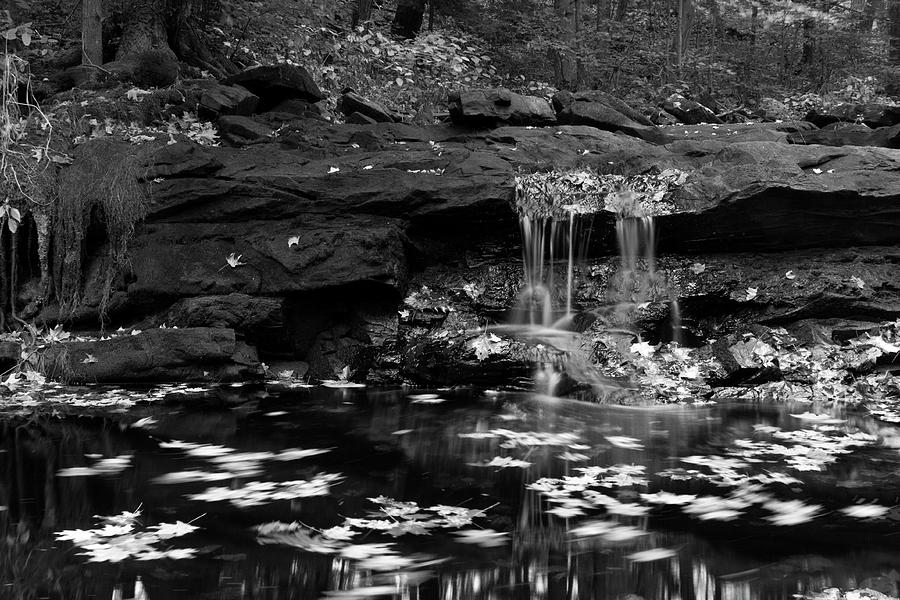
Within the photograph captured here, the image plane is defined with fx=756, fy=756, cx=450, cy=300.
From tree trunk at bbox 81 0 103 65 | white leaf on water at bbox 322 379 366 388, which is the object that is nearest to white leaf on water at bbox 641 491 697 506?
white leaf on water at bbox 322 379 366 388

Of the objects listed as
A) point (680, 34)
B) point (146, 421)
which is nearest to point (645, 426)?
point (146, 421)

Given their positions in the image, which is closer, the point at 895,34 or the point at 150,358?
the point at 150,358

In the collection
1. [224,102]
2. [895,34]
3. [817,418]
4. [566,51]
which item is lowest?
[817,418]

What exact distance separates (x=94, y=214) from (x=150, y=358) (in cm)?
237

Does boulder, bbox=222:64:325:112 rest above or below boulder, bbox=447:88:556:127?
above

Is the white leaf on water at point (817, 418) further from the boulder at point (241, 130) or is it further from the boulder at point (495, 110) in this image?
the boulder at point (241, 130)

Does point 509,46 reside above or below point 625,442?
above

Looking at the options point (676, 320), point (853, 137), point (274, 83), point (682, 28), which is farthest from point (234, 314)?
point (682, 28)

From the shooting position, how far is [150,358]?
7926 mm

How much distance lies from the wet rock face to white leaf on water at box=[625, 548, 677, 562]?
4393 millimetres

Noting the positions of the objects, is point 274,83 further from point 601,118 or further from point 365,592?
point 365,592

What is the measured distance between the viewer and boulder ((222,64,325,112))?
12477mm

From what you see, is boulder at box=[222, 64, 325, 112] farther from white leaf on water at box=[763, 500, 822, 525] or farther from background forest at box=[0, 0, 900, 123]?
white leaf on water at box=[763, 500, 822, 525]

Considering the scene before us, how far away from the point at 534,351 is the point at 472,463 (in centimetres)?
299
